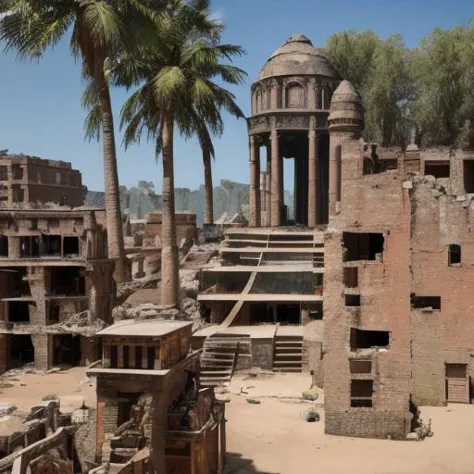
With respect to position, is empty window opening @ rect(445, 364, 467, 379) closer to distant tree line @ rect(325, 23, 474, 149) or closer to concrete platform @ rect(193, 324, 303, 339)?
concrete platform @ rect(193, 324, 303, 339)

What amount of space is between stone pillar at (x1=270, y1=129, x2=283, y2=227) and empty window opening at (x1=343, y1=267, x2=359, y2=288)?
25.0 meters

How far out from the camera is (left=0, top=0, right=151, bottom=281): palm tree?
29.5 m

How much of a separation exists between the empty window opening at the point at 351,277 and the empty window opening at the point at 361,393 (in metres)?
3.99

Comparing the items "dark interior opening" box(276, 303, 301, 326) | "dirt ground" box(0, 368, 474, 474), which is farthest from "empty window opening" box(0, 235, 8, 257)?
"dark interior opening" box(276, 303, 301, 326)

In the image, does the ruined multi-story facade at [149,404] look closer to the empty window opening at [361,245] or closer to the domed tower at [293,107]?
the empty window opening at [361,245]

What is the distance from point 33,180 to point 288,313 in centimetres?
3624

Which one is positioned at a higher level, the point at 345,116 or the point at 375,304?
the point at 345,116

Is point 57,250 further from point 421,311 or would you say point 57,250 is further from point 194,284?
point 421,311

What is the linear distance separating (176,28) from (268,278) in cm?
1594

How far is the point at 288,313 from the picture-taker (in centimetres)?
4019

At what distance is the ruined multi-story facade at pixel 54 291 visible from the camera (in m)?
37.1

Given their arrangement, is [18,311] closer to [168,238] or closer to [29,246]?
[29,246]

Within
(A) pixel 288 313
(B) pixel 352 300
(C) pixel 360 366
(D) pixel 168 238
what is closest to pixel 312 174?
(A) pixel 288 313

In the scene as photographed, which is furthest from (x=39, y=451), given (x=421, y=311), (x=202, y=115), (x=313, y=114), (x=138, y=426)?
(x=313, y=114)
